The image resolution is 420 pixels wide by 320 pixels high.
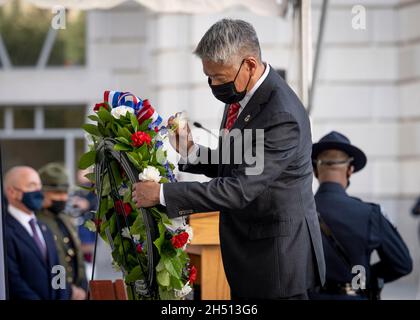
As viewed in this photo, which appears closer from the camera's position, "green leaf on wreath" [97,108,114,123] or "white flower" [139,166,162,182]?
"white flower" [139,166,162,182]

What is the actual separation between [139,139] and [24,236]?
2.98 metres

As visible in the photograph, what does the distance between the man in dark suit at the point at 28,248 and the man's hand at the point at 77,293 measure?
171 mm

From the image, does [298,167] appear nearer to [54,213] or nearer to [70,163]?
[54,213]

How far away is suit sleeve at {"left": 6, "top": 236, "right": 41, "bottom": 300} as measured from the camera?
23.5 feet

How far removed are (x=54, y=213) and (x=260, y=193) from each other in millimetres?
4226

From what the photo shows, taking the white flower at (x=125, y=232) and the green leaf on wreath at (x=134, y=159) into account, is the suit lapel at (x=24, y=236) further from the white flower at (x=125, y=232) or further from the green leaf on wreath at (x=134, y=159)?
the green leaf on wreath at (x=134, y=159)

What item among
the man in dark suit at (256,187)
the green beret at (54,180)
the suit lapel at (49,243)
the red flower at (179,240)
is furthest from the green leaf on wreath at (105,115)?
the green beret at (54,180)

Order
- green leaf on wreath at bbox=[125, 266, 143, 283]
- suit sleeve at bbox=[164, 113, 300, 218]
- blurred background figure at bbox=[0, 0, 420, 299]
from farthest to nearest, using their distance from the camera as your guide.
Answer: blurred background figure at bbox=[0, 0, 420, 299] < green leaf on wreath at bbox=[125, 266, 143, 283] < suit sleeve at bbox=[164, 113, 300, 218]

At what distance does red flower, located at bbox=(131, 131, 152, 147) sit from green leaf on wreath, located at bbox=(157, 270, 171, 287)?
0.51m

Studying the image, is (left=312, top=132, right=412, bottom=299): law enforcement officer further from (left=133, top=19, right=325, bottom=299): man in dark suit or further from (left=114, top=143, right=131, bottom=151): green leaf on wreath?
(left=114, top=143, right=131, bottom=151): green leaf on wreath

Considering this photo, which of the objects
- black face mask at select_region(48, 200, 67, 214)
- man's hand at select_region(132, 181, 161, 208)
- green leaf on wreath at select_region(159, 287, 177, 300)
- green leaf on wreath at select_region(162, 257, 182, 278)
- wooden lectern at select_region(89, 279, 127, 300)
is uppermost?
man's hand at select_region(132, 181, 161, 208)

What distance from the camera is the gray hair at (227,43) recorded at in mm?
4426

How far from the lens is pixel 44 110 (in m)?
15.8

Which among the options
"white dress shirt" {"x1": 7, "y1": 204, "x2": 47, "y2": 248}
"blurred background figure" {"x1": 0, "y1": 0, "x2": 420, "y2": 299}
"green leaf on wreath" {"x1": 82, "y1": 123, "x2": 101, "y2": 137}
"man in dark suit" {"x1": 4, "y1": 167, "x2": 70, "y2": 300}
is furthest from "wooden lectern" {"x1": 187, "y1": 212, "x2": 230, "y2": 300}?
"blurred background figure" {"x1": 0, "y1": 0, "x2": 420, "y2": 299}
